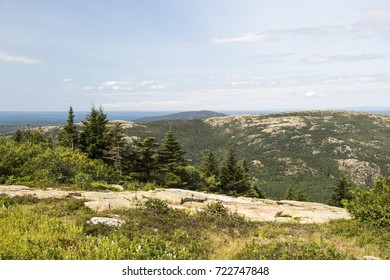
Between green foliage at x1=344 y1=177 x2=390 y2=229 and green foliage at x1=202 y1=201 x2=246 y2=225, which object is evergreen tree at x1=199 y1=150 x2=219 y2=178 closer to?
green foliage at x1=202 y1=201 x2=246 y2=225

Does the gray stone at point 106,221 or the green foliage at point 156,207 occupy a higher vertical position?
the gray stone at point 106,221

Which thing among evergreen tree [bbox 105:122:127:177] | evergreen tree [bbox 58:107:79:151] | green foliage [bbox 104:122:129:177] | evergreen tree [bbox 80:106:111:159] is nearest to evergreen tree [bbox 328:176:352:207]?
green foliage [bbox 104:122:129:177]

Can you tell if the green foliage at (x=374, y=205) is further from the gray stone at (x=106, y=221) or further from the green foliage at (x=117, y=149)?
the green foliage at (x=117, y=149)

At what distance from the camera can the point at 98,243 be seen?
8602mm

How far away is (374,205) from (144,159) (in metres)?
31.7

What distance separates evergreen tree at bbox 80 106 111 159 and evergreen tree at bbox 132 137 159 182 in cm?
433

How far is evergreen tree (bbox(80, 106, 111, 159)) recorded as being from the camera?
143ft

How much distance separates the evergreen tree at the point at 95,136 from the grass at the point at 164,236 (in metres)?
27.3

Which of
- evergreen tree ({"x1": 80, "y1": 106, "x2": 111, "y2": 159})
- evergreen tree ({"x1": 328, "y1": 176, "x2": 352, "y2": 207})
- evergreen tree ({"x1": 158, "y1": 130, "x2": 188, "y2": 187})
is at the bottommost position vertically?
evergreen tree ({"x1": 328, "y1": 176, "x2": 352, "y2": 207})

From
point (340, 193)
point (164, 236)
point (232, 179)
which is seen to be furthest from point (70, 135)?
point (340, 193)

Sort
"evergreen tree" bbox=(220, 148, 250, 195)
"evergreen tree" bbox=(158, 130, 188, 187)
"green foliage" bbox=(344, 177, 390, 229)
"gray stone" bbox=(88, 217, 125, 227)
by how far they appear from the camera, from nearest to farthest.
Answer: "gray stone" bbox=(88, 217, 125, 227), "green foliage" bbox=(344, 177, 390, 229), "evergreen tree" bbox=(158, 130, 188, 187), "evergreen tree" bbox=(220, 148, 250, 195)

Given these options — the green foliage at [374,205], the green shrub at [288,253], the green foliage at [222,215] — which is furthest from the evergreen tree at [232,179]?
the green shrub at [288,253]

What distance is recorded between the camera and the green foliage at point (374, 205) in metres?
15.1

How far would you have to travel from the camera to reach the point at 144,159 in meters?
43.0
